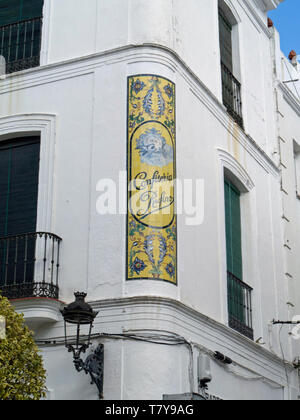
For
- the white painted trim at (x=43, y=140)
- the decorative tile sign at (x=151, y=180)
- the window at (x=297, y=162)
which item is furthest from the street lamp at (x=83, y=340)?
the window at (x=297, y=162)

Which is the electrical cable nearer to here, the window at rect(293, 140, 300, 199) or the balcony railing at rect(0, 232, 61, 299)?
the balcony railing at rect(0, 232, 61, 299)

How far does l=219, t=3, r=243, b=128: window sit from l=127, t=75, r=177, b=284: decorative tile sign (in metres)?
2.85

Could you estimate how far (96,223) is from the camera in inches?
486

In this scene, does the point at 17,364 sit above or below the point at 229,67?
below

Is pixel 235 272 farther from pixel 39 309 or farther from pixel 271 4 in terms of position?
pixel 271 4

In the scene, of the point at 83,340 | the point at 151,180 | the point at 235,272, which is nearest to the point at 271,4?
the point at 235,272

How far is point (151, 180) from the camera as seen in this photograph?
12180 millimetres

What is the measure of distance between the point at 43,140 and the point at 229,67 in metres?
4.60

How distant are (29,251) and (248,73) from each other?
648cm

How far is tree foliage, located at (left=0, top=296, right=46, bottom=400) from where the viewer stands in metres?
9.78

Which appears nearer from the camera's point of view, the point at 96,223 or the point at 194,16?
the point at 96,223
